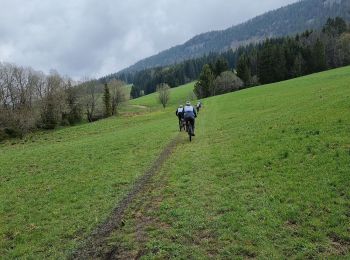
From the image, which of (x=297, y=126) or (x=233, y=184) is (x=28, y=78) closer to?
(x=297, y=126)

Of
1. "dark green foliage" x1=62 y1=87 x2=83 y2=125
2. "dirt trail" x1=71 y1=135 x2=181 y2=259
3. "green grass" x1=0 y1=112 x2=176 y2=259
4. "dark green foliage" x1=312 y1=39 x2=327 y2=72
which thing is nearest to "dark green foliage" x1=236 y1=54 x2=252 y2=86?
"dark green foliage" x1=312 y1=39 x2=327 y2=72

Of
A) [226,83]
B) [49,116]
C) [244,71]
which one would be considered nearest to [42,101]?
[49,116]

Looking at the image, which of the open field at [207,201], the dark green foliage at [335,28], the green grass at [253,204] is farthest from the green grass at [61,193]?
the dark green foliage at [335,28]

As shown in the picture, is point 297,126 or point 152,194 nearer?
point 152,194

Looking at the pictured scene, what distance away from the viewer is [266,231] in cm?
1015

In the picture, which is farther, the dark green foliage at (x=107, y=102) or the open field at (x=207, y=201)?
the dark green foliage at (x=107, y=102)

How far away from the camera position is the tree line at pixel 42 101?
7769 centimetres

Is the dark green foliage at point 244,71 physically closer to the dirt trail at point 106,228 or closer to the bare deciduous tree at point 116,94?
the bare deciduous tree at point 116,94

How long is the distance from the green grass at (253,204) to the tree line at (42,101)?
62647 mm

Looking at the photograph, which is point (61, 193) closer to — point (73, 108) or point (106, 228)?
point (106, 228)

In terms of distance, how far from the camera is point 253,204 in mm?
12289

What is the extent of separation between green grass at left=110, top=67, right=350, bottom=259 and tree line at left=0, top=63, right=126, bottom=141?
6265cm

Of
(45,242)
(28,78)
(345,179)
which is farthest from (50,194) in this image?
(28,78)

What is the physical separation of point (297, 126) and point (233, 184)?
11.1 m
